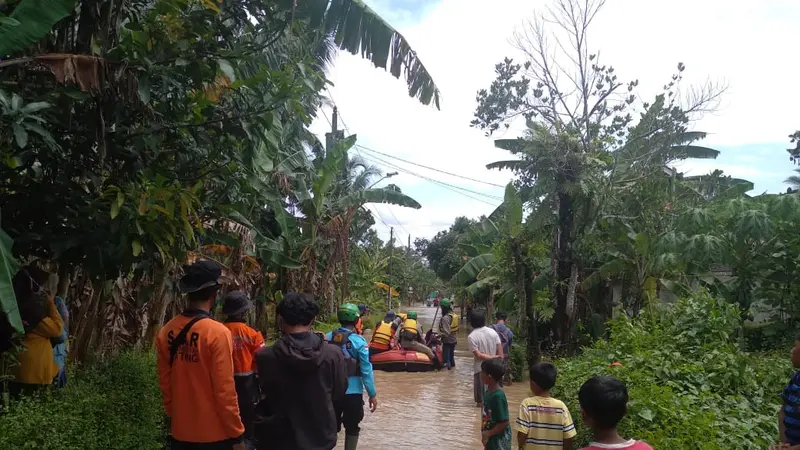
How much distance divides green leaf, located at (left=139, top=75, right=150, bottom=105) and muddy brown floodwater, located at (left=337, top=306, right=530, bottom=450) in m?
4.84

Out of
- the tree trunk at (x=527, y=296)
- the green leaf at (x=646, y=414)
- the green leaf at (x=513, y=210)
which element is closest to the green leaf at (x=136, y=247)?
the green leaf at (x=646, y=414)

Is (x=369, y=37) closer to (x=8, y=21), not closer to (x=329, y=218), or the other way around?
(x=8, y=21)

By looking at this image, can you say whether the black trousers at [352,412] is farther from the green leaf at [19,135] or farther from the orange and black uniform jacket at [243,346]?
the green leaf at [19,135]

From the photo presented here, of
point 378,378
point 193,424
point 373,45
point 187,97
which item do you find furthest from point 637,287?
point 193,424

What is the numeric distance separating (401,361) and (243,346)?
32.2 ft

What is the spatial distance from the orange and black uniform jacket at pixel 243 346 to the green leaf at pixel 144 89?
1.82m

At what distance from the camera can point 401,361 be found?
14422mm

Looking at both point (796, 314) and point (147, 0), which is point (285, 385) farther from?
point (796, 314)

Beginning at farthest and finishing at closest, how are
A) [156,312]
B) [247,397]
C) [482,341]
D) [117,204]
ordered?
1. [156,312]
2. [482,341]
3. [247,397]
4. [117,204]

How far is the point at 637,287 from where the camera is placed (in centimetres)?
1357

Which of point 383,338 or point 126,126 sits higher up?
point 126,126

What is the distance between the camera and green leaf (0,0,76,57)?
379cm

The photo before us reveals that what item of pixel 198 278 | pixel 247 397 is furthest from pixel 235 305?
pixel 198 278

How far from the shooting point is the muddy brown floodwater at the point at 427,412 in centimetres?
816
